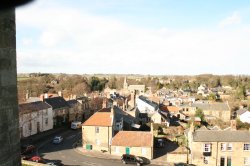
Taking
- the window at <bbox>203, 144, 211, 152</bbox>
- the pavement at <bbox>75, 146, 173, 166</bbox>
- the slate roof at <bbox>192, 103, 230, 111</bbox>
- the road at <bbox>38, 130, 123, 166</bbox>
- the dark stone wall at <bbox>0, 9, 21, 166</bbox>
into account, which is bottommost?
the pavement at <bbox>75, 146, 173, 166</bbox>

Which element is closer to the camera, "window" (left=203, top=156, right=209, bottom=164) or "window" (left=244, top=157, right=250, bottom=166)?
"window" (left=244, top=157, right=250, bottom=166)

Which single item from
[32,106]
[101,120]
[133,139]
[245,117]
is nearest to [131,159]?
[133,139]

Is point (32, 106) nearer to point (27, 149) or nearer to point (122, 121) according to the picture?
point (27, 149)

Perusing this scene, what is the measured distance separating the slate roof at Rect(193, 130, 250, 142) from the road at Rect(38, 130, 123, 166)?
29.1ft

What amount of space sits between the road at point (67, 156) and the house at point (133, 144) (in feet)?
7.32

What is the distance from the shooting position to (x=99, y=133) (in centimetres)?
3597

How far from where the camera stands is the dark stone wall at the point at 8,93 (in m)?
3.92

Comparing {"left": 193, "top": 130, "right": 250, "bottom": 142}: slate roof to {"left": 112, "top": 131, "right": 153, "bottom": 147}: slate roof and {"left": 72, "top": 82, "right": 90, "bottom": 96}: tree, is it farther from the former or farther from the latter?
{"left": 72, "top": 82, "right": 90, "bottom": 96}: tree

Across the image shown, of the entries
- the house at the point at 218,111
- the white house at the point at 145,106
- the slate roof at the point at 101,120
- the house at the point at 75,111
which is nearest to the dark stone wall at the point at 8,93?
the slate roof at the point at 101,120

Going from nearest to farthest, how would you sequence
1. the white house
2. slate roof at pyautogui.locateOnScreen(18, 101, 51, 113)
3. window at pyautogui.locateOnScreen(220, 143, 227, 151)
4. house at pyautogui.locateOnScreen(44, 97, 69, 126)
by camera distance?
1. window at pyautogui.locateOnScreen(220, 143, 227, 151)
2. slate roof at pyautogui.locateOnScreen(18, 101, 51, 113)
3. house at pyautogui.locateOnScreen(44, 97, 69, 126)
4. the white house

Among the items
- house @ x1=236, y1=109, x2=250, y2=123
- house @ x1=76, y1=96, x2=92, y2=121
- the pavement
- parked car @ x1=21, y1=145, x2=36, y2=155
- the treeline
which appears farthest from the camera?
the treeline

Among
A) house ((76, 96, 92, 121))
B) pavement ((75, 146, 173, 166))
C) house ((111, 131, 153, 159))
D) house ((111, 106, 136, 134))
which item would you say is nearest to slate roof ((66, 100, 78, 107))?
house ((76, 96, 92, 121))

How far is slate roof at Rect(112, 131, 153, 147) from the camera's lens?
110 ft

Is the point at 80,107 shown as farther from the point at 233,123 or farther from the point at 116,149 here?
the point at 233,123
